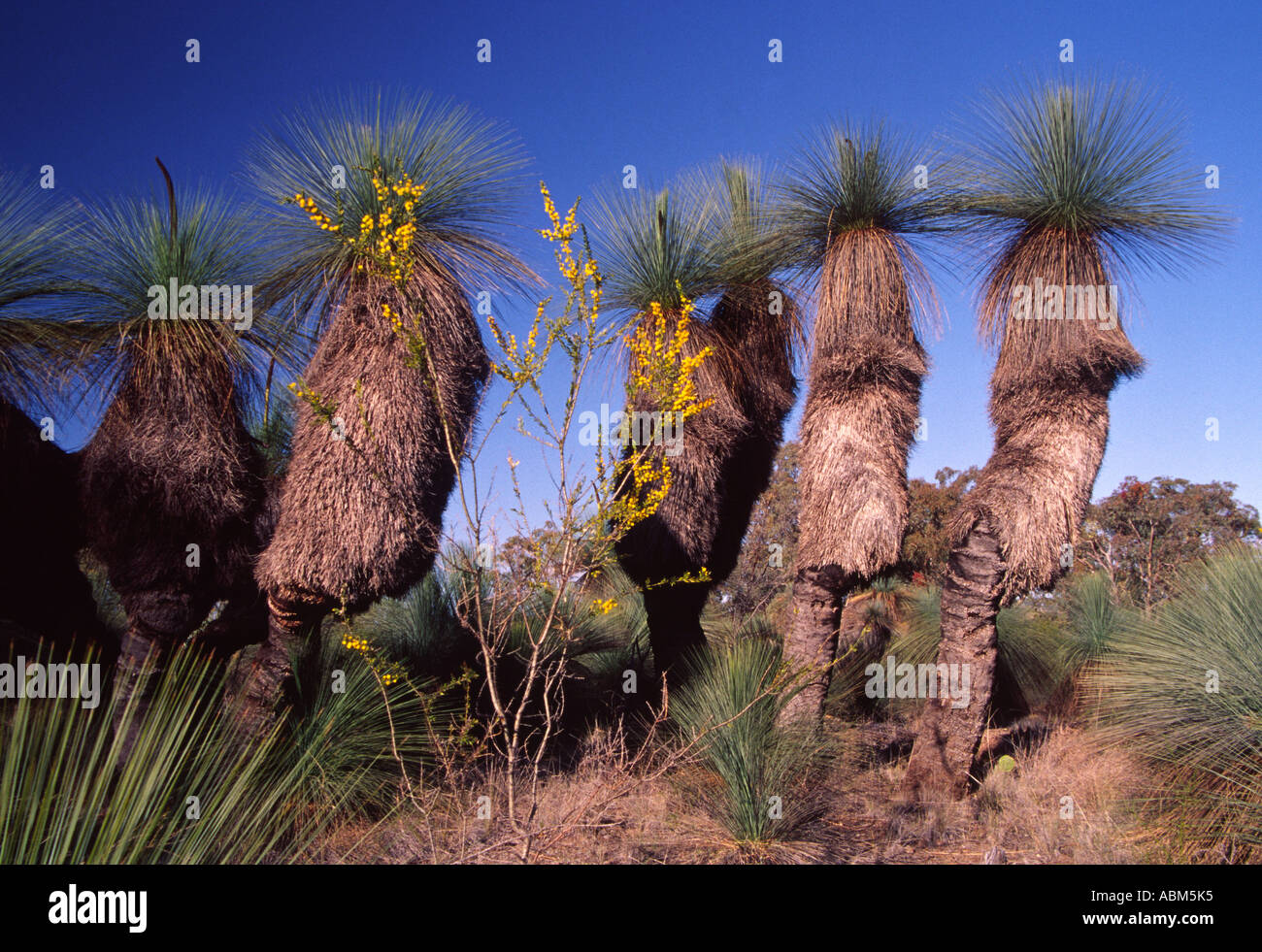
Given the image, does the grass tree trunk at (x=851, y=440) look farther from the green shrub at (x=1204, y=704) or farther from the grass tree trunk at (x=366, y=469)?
the grass tree trunk at (x=366, y=469)

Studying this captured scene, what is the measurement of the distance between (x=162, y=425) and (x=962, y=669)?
26.5 feet

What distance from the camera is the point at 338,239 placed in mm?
7527

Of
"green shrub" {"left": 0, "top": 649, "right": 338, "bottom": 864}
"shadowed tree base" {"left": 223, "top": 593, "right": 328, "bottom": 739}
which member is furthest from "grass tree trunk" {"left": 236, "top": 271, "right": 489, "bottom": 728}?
"green shrub" {"left": 0, "top": 649, "right": 338, "bottom": 864}

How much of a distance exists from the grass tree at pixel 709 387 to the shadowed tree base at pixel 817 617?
1342 millimetres

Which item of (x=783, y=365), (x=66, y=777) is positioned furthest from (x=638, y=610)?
(x=66, y=777)

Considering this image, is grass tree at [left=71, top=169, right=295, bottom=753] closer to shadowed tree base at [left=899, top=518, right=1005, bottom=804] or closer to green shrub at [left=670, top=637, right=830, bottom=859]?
green shrub at [left=670, top=637, right=830, bottom=859]

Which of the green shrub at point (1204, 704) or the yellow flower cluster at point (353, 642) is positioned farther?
the green shrub at point (1204, 704)

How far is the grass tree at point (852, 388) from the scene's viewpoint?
8281mm

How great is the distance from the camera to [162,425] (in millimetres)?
7418

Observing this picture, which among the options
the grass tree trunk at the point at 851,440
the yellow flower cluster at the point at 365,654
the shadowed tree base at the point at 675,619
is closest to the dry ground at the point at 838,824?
the yellow flower cluster at the point at 365,654

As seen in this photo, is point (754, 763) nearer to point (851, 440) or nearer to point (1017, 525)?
point (1017, 525)

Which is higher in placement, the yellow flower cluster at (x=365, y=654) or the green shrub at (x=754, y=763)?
the yellow flower cluster at (x=365, y=654)

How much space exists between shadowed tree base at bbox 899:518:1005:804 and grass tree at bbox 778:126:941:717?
0.76m
